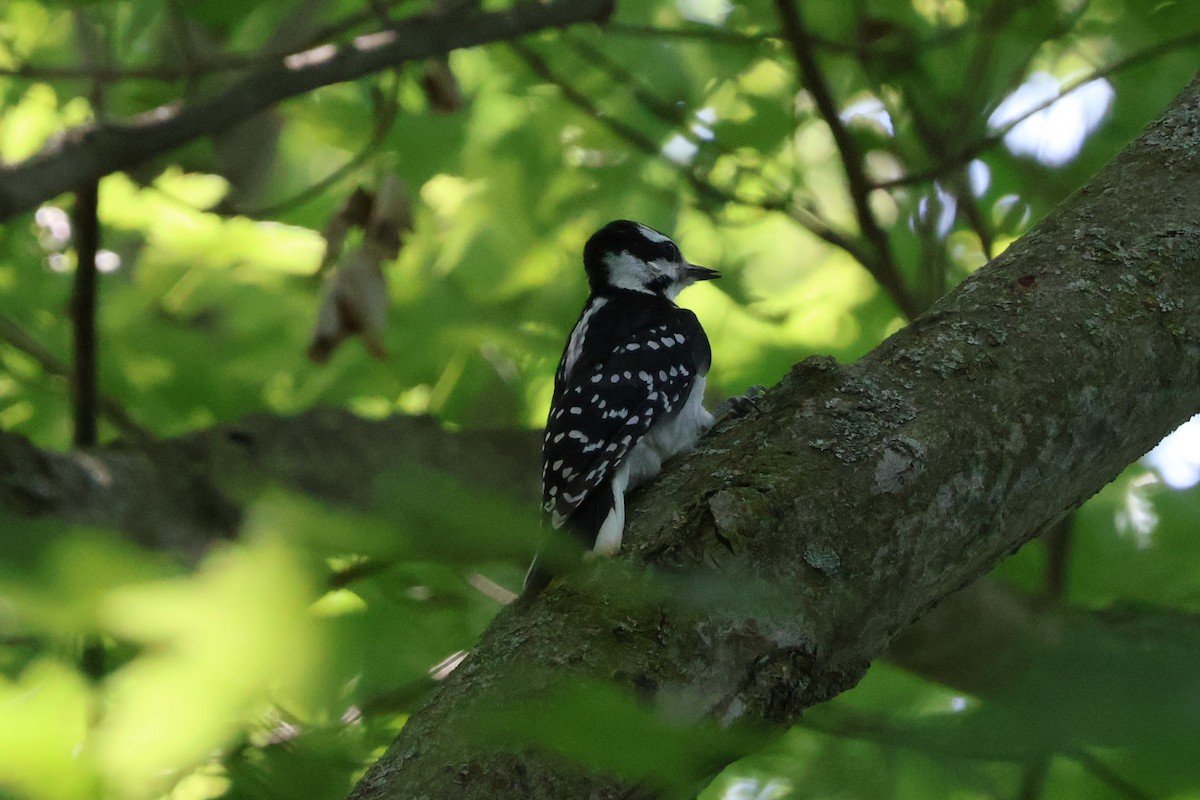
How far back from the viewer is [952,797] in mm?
1031

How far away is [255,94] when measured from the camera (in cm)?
330

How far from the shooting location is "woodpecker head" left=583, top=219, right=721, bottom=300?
4.65 meters

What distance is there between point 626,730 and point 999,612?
299cm

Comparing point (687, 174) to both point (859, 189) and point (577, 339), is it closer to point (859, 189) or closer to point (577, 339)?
point (859, 189)

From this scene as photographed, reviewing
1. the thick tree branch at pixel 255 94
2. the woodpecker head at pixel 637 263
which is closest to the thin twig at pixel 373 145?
the thick tree branch at pixel 255 94

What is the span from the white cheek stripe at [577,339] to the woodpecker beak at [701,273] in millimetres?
422

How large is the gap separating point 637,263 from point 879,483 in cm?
299

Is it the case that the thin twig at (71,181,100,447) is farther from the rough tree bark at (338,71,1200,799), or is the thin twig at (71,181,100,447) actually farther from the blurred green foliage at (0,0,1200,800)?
the rough tree bark at (338,71,1200,799)

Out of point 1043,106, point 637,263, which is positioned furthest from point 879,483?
point 637,263

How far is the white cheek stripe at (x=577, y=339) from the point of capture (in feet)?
13.0

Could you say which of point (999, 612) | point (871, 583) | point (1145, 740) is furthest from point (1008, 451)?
point (999, 612)

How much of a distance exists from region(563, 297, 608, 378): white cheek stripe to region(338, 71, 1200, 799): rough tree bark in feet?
5.32

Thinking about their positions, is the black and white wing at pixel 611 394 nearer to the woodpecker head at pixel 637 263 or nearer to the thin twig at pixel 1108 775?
the woodpecker head at pixel 637 263

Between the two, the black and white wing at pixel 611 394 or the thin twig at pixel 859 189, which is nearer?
the black and white wing at pixel 611 394
